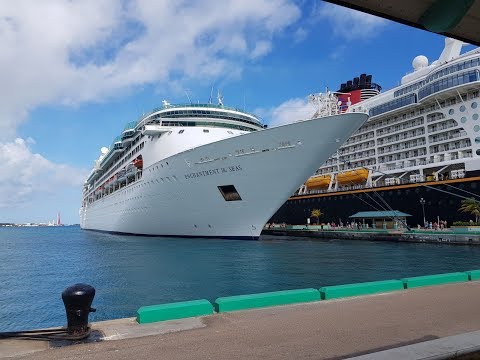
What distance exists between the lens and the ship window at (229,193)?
32344 millimetres

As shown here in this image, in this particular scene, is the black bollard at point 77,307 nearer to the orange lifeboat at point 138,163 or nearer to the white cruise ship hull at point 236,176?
the white cruise ship hull at point 236,176

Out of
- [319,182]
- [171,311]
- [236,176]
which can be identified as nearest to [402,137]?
[319,182]

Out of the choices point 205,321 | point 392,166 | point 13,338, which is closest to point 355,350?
point 205,321

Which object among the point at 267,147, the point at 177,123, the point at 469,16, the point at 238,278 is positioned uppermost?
the point at 177,123

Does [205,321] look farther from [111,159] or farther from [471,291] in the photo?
[111,159]

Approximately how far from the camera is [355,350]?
17.0ft

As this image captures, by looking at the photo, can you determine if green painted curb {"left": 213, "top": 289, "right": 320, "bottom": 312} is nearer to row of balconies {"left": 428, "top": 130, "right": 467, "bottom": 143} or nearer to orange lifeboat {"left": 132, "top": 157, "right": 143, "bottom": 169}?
orange lifeboat {"left": 132, "top": 157, "right": 143, "bottom": 169}

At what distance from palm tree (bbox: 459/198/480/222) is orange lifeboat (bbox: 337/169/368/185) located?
17787mm

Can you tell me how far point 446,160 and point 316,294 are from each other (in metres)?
43.5

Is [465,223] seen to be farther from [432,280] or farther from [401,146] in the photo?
[432,280]

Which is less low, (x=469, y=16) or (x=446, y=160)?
(x=446, y=160)

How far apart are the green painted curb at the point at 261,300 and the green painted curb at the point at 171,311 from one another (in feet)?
1.00

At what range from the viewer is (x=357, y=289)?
8.97 m

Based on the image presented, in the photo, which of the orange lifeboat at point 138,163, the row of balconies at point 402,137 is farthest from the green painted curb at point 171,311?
the row of balconies at point 402,137
